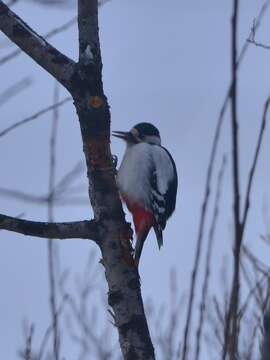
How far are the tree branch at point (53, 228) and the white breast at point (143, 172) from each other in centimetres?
246

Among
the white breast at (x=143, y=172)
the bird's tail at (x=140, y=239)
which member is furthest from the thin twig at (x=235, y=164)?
the white breast at (x=143, y=172)

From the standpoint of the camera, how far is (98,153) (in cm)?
228

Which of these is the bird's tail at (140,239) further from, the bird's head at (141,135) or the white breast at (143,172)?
the bird's head at (141,135)

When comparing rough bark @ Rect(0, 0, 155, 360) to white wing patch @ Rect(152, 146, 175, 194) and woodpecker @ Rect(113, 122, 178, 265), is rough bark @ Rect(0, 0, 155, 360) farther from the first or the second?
white wing patch @ Rect(152, 146, 175, 194)

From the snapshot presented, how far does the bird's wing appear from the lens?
15.5 feet

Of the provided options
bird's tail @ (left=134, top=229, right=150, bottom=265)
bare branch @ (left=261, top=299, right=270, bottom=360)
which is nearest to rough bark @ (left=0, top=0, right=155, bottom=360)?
bare branch @ (left=261, top=299, right=270, bottom=360)

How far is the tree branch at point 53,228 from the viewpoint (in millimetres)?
2244

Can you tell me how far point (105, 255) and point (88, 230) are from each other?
7cm

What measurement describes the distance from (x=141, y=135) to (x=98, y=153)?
3.18 metres

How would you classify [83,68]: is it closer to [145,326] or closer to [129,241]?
[129,241]

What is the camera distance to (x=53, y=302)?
2504 millimetres

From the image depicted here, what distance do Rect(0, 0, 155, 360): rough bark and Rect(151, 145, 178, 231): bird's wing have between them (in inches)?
93.8

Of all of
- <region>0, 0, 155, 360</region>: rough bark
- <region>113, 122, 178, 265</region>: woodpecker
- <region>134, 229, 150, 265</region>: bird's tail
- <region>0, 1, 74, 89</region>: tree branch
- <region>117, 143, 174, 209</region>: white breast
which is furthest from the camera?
<region>117, 143, 174, 209</region>: white breast

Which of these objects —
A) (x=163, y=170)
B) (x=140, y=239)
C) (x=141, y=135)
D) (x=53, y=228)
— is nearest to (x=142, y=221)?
(x=140, y=239)
